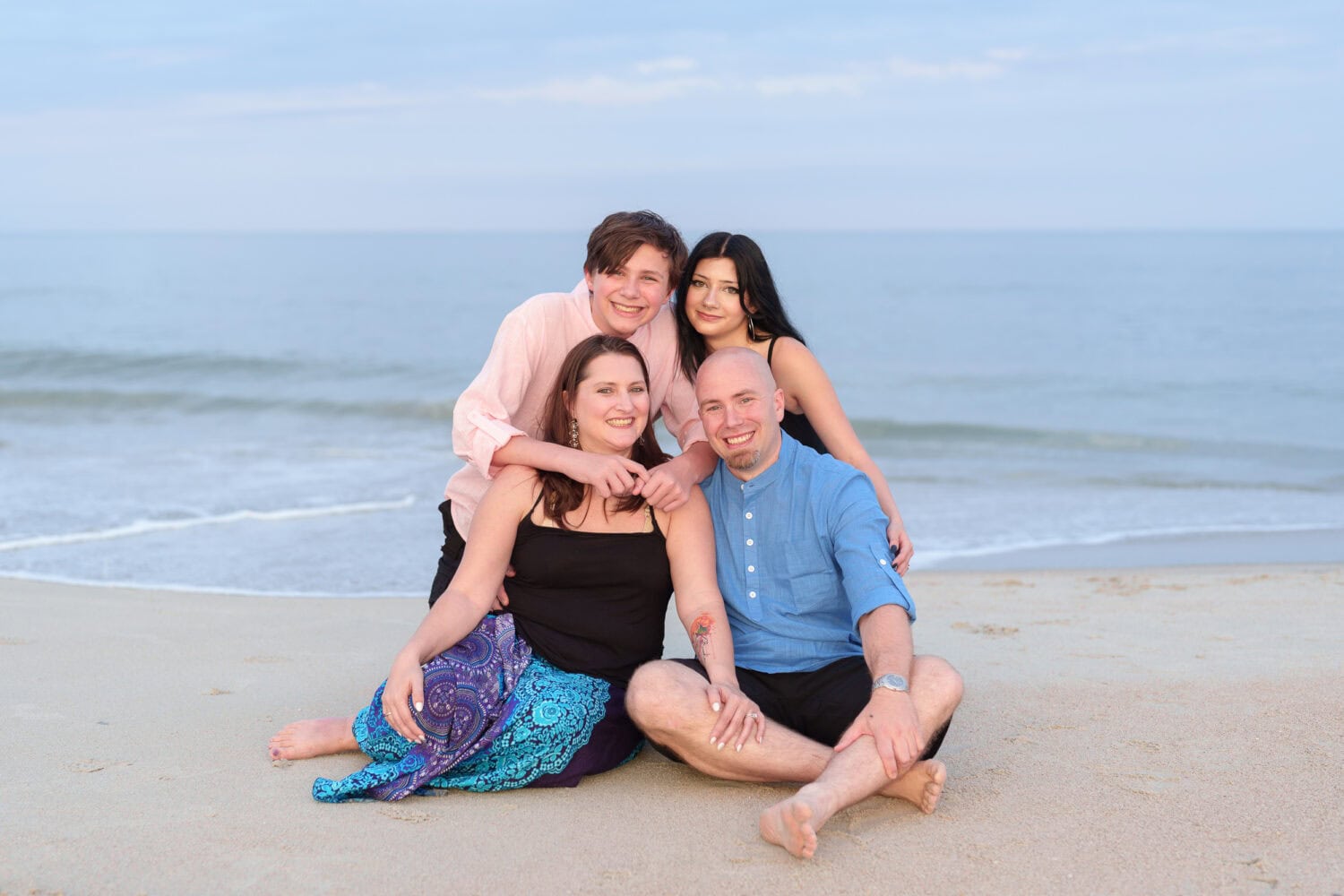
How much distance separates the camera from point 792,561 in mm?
3715

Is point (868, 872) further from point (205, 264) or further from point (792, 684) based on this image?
point (205, 264)

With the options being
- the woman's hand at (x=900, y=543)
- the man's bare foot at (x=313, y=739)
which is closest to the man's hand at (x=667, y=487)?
the woman's hand at (x=900, y=543)

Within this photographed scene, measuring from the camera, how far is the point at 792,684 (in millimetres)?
3721

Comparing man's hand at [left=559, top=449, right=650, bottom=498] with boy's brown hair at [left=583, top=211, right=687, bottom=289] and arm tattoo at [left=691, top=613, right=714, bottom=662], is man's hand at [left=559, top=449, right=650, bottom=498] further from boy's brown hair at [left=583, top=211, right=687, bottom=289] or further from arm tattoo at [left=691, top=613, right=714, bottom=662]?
boy's brown hair at [left=583, top=211, right=687, bottom=289]

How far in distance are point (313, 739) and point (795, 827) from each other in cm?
180

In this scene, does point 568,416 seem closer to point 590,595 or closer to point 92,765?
point 590,595

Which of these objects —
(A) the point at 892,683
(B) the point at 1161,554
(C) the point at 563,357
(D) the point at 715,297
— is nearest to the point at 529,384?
(C) the point at 563,357

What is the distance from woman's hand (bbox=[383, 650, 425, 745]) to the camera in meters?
3.47

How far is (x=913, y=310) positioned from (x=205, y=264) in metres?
38.2

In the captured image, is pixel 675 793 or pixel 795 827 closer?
pixel 795 827

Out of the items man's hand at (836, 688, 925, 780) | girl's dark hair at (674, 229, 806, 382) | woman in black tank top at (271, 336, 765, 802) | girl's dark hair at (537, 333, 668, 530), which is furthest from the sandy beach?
girl's dark hair at (674, 229, 806, 382)

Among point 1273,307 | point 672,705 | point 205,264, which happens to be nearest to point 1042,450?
point 672,705

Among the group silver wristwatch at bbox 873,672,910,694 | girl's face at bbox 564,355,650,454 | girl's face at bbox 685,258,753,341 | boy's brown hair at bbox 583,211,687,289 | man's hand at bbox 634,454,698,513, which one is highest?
boy's brown hair at bbox 583,211,687,289

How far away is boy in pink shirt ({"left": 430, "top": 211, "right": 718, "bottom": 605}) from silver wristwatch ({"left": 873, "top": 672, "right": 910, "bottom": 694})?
823 mm
